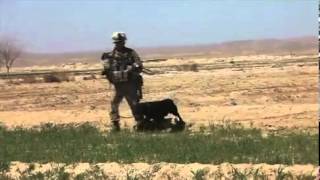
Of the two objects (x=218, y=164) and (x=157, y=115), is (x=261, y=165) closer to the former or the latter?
(x=218, y=164)

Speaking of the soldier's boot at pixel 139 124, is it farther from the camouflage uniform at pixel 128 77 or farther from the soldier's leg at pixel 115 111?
the soldier's leg at pixel 115 111

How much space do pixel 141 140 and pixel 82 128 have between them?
2807 mm

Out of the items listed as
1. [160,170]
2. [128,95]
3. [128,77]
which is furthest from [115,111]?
[160,170]

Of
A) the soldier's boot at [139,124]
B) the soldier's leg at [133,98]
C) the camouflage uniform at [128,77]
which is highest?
the camouflage uniform at [128,77]

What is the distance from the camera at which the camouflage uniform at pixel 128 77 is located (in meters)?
14.6

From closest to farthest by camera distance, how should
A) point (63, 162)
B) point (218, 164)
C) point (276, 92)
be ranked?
point (218, 164) → point (63, 162) → point (276, 92)

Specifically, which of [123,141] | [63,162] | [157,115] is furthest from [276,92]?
[63,162]

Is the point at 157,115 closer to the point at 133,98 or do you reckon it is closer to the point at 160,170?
the point at 133,98

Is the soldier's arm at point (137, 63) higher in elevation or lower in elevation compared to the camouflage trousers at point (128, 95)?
higher

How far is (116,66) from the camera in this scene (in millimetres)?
14688

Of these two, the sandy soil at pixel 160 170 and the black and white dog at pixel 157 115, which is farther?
the black and white dog at pixel 157 115

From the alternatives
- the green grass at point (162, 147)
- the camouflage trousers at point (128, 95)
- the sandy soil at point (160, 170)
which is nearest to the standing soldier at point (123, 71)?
the camouflage trousers at point (128, 95)

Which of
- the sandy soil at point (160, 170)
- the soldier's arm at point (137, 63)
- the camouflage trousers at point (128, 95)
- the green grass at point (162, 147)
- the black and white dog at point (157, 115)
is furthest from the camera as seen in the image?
the camouflage trousers at point (128, 95)

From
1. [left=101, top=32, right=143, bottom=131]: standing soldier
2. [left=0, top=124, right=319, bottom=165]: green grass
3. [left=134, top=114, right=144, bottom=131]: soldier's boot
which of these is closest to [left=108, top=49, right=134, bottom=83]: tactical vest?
[left=101, top=32, right=143, bottom=131]: standing soldier
